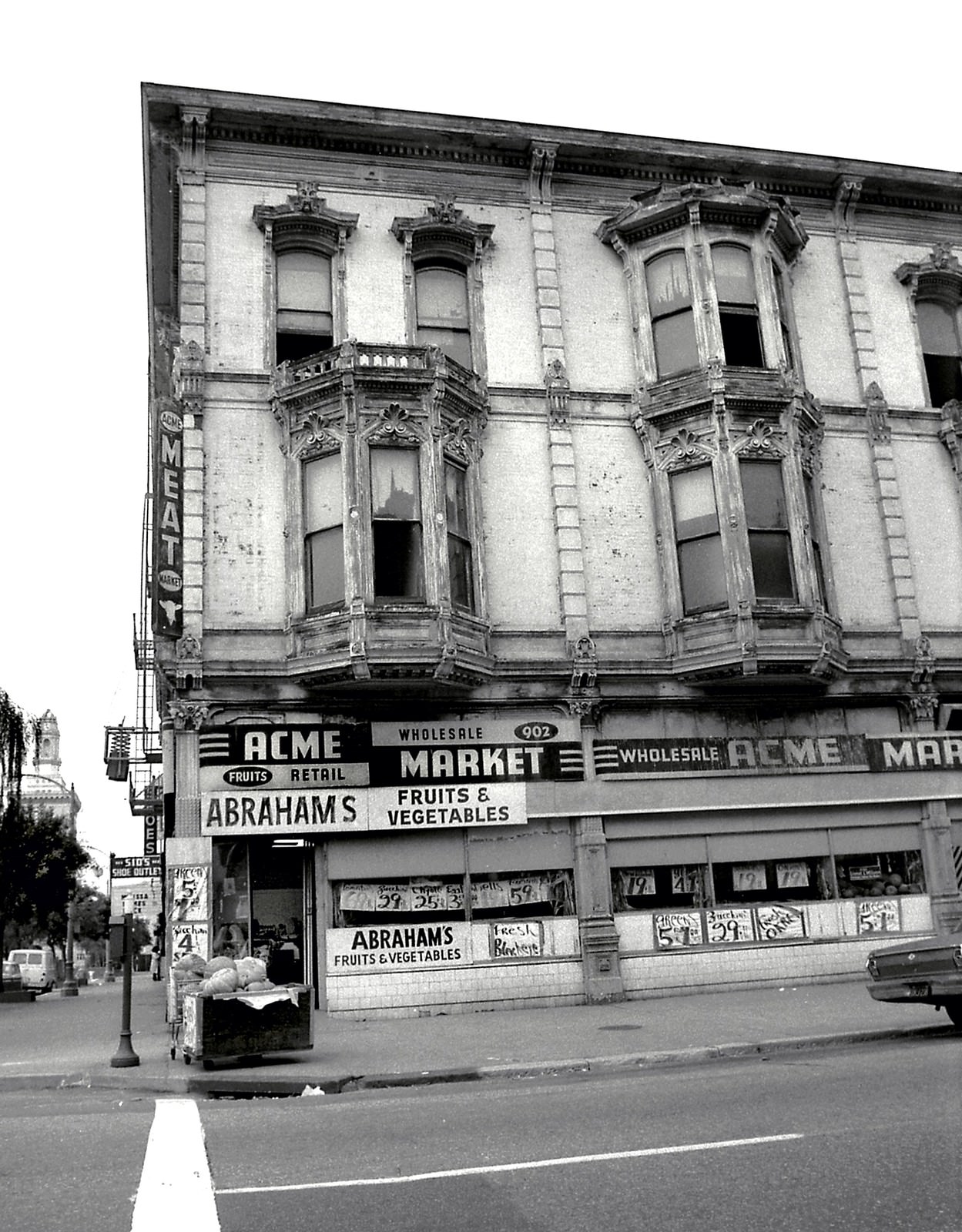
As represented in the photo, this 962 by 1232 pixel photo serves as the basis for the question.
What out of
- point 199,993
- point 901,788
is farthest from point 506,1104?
point 901,788

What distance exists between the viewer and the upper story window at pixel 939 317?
2197cm

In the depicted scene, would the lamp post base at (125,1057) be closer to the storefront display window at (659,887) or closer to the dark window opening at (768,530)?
the storefront display window at (659,887)

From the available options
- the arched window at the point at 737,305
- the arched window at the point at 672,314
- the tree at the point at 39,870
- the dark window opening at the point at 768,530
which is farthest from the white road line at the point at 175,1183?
the tree at the point at 39,870

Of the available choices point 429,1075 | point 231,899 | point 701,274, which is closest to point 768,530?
point 701,274

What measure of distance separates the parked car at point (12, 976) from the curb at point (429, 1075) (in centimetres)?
2947

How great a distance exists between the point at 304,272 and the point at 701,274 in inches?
274

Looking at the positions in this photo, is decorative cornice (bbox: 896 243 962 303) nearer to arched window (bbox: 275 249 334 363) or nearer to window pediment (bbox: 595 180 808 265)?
window pediment (bbox: 595 180 808 265)

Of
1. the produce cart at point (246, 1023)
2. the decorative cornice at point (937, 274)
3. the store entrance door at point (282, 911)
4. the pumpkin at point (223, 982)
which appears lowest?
the produce cart at point (246, 1023)

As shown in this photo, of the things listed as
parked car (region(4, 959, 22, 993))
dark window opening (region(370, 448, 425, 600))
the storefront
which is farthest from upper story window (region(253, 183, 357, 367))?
parked car (region(4, 959, 22, 993))

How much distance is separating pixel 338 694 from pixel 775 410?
8.85 meters

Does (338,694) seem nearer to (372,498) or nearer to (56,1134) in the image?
(372,498)

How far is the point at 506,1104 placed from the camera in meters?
8.57

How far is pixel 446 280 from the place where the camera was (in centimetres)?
2030

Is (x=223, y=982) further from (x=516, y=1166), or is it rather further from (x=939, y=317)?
(x=939, y=317)
